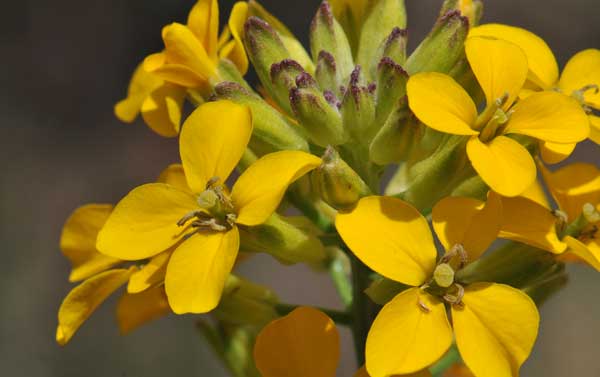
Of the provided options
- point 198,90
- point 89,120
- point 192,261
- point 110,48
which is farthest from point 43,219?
point 192,261

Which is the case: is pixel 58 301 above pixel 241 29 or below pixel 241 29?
below

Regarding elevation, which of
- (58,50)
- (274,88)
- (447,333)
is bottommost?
(58,50)

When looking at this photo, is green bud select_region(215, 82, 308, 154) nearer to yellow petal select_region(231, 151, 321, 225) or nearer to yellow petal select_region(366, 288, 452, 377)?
yellow petal select_region(231, 151, 321, 225)

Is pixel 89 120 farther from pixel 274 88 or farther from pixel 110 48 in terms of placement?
pixel 274 88

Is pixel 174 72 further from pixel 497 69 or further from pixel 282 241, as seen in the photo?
pixel 497 69

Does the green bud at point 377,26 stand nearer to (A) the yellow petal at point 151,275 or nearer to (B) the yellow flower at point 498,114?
(B) the yellow flower at point 498,114

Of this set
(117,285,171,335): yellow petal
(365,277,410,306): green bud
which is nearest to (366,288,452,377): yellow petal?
(365,277,410,306): green bud

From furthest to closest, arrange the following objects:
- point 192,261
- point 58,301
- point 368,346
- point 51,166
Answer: point 51,166
point 58,301
point 192,261
point 368,346
